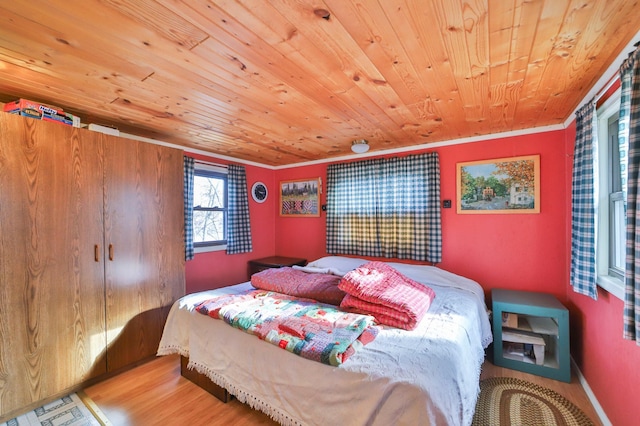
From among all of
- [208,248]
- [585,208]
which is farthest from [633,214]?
[208,248]

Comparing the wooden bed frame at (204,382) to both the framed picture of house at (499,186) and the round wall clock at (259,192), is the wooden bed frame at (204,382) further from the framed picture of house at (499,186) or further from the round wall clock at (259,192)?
the framed picture of house at (499,186)

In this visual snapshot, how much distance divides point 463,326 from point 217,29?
2.14 m

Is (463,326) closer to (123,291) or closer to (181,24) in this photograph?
(181,24)

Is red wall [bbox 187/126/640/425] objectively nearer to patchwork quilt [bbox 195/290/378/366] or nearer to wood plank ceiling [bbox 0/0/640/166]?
wood plank ceiling [bbox 0/0/640/166]

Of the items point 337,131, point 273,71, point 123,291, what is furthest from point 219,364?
point 337,131

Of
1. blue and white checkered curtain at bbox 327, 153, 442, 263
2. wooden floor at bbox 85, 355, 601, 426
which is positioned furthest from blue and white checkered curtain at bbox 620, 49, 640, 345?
blue and white checkered curtain at bbox 327, 153, 442, 263

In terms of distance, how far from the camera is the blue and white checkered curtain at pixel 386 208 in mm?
3059

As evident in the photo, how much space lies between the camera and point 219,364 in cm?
177

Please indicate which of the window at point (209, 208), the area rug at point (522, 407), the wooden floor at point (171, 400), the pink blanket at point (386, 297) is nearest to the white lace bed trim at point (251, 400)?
the wooden floor at point (171, 400)

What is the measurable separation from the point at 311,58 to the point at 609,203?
2.20 metres

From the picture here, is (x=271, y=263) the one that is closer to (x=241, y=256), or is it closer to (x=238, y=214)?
(x=241, y=256)

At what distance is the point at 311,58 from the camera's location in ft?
4.68

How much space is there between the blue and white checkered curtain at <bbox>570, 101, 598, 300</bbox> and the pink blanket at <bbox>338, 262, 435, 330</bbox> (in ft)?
3.35

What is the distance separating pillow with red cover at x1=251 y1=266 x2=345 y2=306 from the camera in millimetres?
2166
